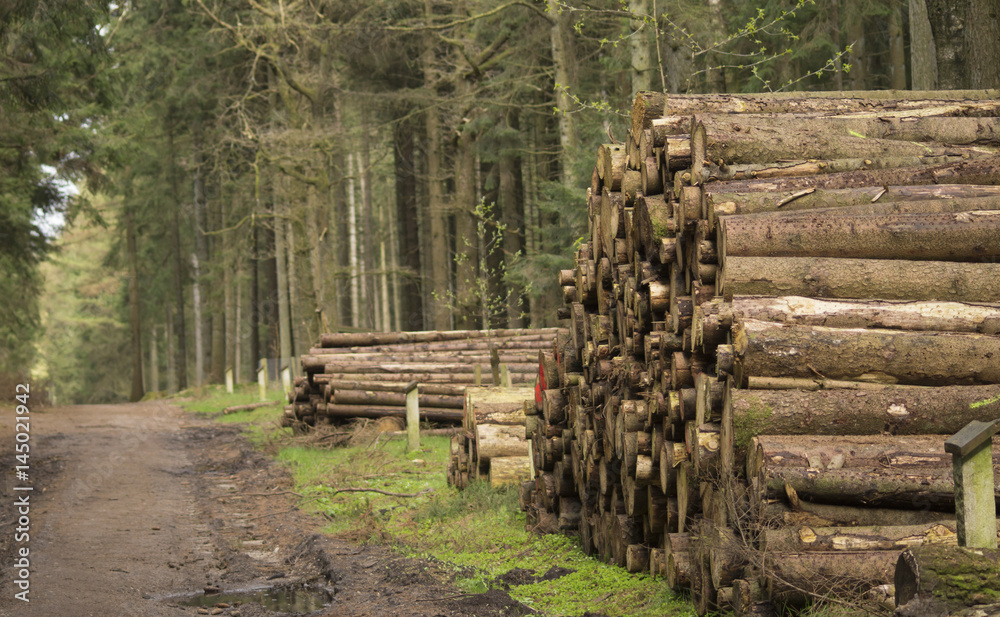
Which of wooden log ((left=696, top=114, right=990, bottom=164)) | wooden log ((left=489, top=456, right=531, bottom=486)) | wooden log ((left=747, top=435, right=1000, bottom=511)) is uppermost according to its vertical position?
wooden log ((left=696, top=114, right=990, bottom=164))

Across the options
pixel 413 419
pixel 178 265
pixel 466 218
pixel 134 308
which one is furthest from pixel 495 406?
pixel 178 265

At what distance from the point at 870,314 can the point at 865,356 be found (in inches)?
11.6

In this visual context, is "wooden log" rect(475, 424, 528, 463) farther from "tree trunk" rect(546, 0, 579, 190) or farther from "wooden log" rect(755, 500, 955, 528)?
"tree trunk" rect(546, 0, 579, 190)

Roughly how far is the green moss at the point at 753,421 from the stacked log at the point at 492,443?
4.80 m

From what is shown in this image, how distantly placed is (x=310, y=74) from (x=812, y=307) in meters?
20.4

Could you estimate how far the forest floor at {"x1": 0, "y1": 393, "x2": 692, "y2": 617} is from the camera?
6312mm

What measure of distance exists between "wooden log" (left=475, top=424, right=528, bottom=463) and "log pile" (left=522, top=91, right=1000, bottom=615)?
252cm

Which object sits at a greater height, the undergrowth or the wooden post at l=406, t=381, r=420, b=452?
the wooden post at l=406, t=381, r=420, b=452

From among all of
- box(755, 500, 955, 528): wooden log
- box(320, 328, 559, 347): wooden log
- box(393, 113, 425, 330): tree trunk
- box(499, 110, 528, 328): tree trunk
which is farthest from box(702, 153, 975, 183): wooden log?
box(393, 113, 425, 330): tree trunk

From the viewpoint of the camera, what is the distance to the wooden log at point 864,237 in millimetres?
5418

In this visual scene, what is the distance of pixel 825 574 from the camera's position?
4.33 metres

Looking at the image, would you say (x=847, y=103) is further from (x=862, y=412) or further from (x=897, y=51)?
(x=897, y=51)

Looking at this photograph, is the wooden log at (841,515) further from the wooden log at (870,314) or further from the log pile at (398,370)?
the log pile at (398,370)

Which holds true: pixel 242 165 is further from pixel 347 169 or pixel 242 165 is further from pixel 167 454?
pixel 167 454
